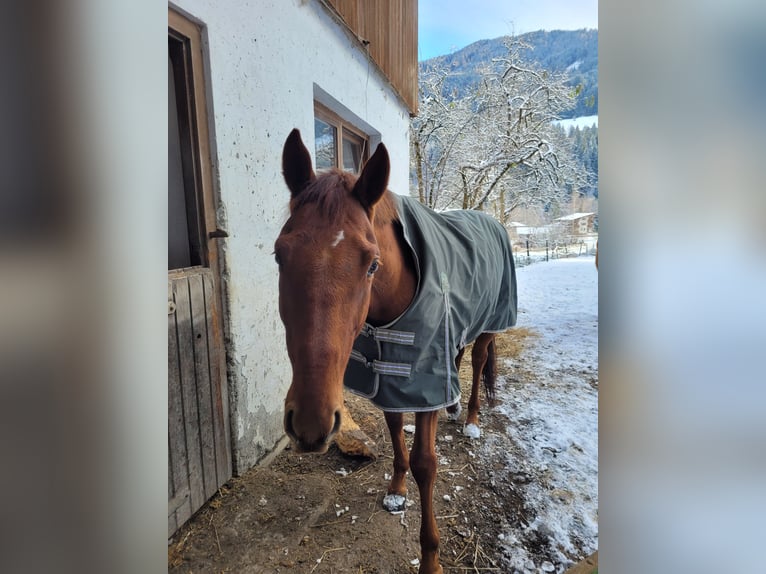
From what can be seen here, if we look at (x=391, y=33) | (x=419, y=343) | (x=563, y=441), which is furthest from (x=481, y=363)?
(x=391, y=33)

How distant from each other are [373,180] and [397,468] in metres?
0.77

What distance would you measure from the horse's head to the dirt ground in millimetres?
395

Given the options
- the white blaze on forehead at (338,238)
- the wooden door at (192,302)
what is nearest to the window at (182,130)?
the wooden door at (192,302)

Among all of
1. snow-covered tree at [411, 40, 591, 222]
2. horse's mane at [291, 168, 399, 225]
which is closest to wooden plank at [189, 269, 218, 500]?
horse's mane at [291, 168, 399, 225]

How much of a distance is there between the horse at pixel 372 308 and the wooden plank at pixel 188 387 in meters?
0.20

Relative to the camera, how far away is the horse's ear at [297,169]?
1.82ft

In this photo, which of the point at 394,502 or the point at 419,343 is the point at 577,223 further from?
the point at 394,502

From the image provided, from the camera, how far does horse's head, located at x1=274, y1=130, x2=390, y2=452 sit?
0.46 meters

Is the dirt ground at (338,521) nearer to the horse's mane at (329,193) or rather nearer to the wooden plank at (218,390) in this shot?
the wooden plank at (218,390)

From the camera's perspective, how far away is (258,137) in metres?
0.63

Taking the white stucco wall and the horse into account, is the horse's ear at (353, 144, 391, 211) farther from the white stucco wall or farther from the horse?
the white stucco wall
